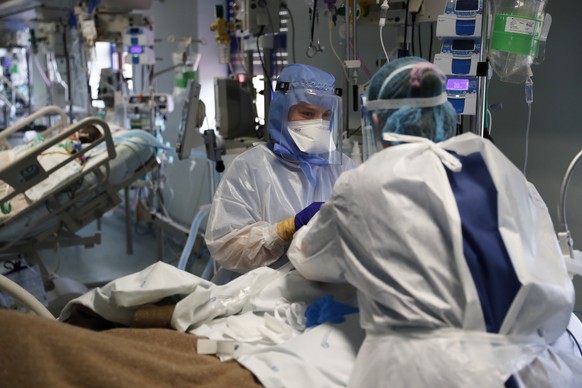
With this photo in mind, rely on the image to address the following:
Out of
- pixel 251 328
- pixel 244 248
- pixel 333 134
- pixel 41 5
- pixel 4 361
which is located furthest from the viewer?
pixel 41 5

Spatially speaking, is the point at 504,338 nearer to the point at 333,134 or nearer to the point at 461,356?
the point at 461,356

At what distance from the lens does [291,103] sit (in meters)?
2.41

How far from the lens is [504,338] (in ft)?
4.07

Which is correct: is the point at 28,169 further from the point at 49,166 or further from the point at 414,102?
the point at 414,102

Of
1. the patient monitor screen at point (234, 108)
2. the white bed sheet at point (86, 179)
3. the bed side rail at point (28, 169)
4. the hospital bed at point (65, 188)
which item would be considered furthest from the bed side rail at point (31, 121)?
the patient monitor screen at point (234, 108)

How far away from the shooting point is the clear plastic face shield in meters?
2.38

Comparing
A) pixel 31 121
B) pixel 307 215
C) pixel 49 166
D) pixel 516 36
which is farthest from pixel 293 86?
pixel 31 121

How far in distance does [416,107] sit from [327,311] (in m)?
0.57

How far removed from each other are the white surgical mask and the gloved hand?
1.08 ft

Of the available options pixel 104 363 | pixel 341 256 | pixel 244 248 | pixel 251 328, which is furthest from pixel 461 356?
pixel 244 248

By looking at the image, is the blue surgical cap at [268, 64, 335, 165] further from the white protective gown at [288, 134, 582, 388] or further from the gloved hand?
the white protective gown at [288, 134, 582, 388]

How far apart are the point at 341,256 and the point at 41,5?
6603 mm

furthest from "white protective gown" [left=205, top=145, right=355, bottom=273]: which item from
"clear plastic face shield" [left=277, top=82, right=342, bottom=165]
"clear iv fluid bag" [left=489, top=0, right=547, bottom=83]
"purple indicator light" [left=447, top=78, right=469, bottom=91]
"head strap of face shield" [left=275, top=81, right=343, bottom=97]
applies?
"clear iv fluid bag" [left=489, top=0, right=547, bottom=83]

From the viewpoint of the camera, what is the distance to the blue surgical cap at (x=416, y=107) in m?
1.45
